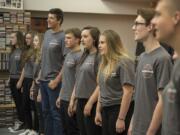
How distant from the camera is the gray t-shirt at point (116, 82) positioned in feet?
9.60

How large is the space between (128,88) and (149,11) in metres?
0.71

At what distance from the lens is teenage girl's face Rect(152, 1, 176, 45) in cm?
149

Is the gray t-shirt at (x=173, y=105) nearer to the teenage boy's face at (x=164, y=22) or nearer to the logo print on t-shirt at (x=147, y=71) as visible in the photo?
the teenage boy's face at (x=164, y=22)

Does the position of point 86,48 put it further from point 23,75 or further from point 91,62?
point 23,75

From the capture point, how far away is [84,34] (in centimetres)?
351

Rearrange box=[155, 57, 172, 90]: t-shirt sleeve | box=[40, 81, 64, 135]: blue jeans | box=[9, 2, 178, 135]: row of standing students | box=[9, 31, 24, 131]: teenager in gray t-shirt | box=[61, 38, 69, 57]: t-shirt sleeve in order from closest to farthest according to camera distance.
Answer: box=[155, 57, 172, 90]: t-shirt sleeve, box=[9, 2, 178, 135]: row of standing students, box=[61, 38, 69, 57]: t-shirt sleeve, box=[40, 81, 64, 135]: blue jeans, box=[9, 31, 24, 131]: teenager in gray t-shirt

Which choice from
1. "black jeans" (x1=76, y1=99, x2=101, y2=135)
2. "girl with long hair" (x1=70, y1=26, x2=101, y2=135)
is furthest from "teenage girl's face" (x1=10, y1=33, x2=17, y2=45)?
"black jeans" (x1=76, y1=99, x2=101, y2=135)

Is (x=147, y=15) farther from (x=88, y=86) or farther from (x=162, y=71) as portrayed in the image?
(x=88, y=86)

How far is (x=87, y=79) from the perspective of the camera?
3439 mm

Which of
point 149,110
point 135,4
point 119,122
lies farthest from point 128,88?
point 135,4

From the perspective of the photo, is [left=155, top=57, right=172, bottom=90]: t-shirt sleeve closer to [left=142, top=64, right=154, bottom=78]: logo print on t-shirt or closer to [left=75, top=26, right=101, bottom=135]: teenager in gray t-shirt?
[left=142, top=64, right=154, bottom=78]: logo print on t-shirt

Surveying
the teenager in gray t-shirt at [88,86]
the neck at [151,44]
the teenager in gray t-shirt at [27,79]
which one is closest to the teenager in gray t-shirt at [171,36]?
the neck at [151,44]

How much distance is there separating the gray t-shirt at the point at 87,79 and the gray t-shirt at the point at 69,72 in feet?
1.00

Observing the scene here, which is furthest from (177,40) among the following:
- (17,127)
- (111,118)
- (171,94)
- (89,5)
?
(89,5)
